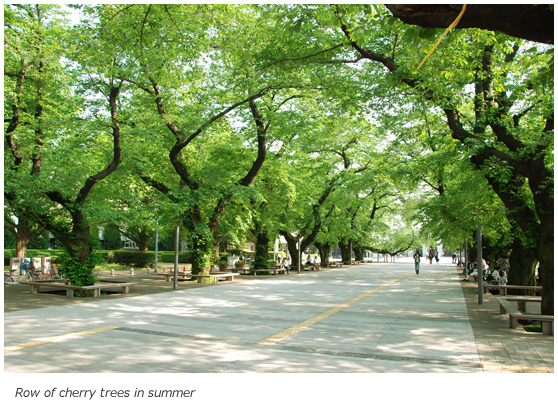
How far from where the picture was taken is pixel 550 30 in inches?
140

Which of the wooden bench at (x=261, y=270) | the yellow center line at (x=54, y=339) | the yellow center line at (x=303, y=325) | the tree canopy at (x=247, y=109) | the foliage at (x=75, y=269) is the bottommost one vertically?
the wooden bench at (x=261, y=270)

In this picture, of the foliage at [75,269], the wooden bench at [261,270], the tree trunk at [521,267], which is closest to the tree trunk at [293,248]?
the wooden bench at [261,270]

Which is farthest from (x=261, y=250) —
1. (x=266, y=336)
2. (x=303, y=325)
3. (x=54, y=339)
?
(x=54, y=339)

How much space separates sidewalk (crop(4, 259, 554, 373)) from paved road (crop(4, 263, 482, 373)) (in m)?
0.02

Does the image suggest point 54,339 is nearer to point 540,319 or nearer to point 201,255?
point 540,319

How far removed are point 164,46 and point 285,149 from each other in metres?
13.7

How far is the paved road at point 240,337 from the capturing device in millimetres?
5918

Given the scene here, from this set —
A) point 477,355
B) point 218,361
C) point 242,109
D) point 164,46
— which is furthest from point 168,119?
point 477,355

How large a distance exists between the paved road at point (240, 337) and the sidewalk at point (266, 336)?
18mm

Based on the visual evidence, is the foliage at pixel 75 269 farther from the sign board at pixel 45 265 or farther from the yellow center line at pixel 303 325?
the sign board at pixel 45 265

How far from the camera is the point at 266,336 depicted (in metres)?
7.88

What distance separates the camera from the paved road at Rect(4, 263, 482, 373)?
5918mm

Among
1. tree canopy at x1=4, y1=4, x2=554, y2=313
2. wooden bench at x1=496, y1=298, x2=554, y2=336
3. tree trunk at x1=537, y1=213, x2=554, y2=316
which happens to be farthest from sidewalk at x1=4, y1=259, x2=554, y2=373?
tree canopy at x1=4, y1=4, x2=554, y2=313
